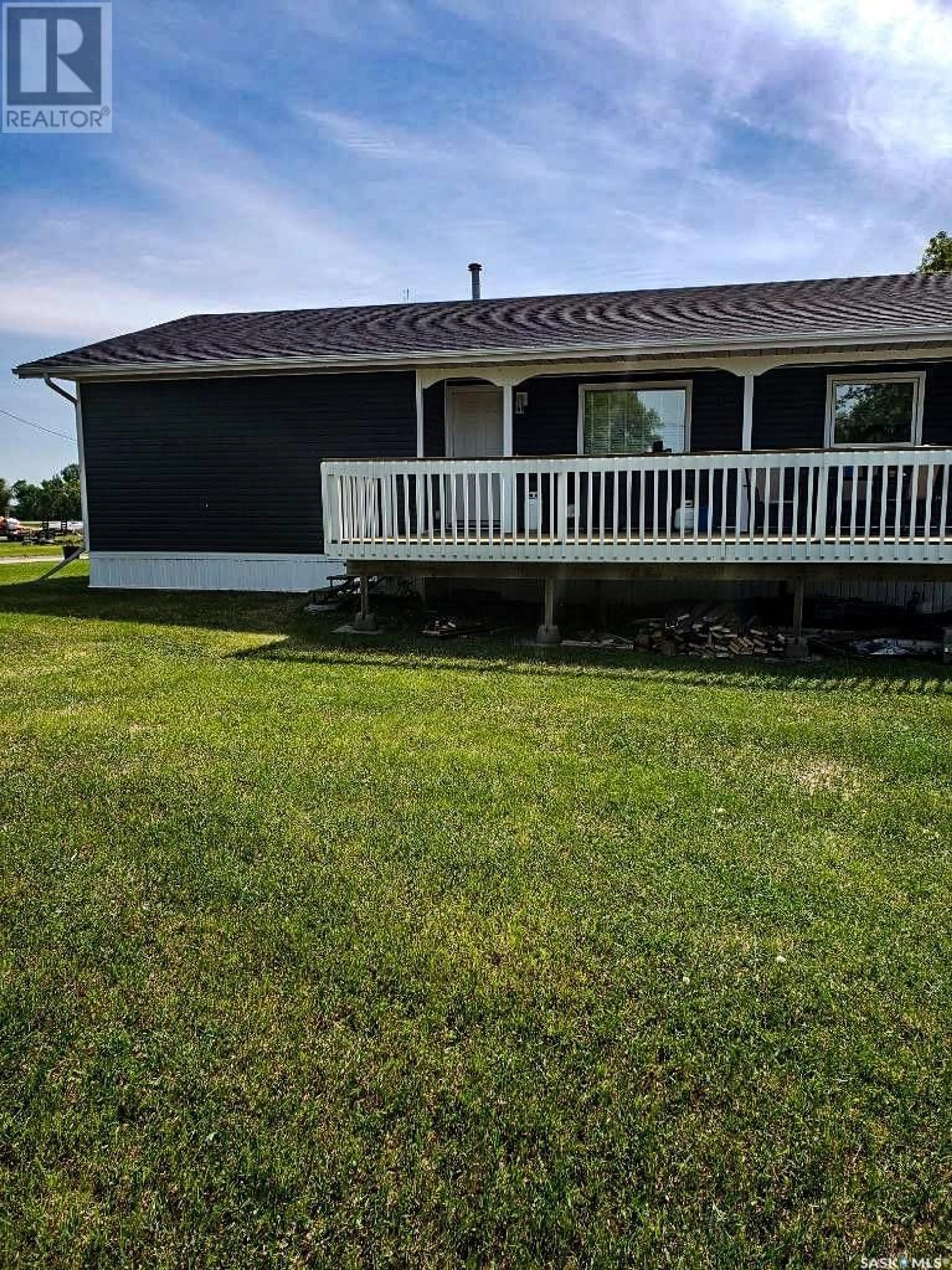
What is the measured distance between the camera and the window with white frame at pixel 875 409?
10258 millimetres

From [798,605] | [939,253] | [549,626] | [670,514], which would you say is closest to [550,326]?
[670,514]

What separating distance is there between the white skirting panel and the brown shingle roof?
2.91 meters

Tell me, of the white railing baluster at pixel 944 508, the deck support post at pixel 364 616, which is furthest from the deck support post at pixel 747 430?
the deck support post at pixel 364 616

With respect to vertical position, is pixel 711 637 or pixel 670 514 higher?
pixel 670 514

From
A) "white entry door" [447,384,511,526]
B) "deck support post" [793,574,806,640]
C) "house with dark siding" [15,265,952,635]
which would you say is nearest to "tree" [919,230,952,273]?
"house with dark siding" [15,265,952,635]

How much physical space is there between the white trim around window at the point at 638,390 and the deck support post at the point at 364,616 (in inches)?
166

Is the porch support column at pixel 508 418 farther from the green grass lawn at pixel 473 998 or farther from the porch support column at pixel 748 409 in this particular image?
the green grass lawn at pixel 473 998

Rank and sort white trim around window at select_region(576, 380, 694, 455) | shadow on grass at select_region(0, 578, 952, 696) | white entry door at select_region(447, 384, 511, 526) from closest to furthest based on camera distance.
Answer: shadow on grass at select_region(0, 578, 952, 696), white trim around window at select_region(576, 380, 694, 455), white entry door at select_region(447, 384, 511, 526)

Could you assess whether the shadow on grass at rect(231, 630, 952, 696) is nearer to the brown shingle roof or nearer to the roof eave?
the roof eave

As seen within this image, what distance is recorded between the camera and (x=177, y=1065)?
81.4 inches

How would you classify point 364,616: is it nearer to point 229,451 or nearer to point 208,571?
point 208,571

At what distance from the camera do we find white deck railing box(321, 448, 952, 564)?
23.8 ft

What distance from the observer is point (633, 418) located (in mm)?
11250

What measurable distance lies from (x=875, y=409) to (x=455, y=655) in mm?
7334
